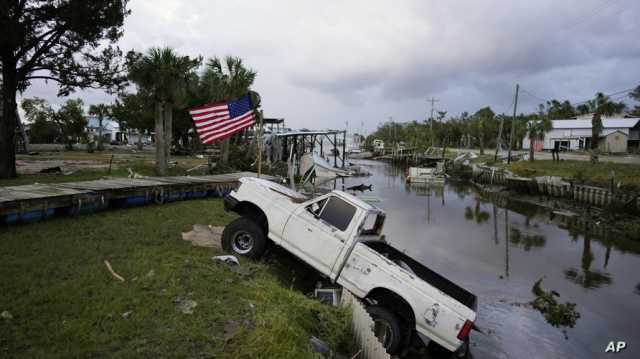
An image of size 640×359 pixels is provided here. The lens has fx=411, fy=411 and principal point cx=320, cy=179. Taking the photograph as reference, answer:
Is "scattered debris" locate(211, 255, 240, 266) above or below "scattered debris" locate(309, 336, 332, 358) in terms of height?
above

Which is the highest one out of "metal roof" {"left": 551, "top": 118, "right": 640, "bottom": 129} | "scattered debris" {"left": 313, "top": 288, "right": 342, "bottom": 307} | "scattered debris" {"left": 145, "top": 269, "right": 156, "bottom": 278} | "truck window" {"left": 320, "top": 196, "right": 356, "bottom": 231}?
"metal roof" {"left": 551, "top": 118, "right": 640, "bottom": 129}

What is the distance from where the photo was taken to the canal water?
1012cm

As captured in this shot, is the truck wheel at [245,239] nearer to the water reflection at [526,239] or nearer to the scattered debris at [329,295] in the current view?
the scattered debris at [329,295]

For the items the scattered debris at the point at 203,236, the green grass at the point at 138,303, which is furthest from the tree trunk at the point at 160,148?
the green grass at the point at 138,303

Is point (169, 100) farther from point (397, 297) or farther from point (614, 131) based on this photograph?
point (614, 131)

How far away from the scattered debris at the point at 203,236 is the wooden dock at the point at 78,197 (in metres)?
3.02

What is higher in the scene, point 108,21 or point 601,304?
point 108,21

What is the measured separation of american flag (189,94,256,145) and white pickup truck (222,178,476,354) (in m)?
4.56

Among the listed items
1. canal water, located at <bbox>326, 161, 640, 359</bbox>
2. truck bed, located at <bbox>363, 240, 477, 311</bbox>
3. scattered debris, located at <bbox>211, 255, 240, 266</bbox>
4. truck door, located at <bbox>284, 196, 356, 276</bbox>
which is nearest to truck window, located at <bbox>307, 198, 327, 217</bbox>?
truck door, located at <bbox>284, 196, 356, 276</bbox>

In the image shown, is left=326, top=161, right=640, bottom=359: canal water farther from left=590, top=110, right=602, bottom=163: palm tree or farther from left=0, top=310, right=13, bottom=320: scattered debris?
left=590, top=110, right=602, bottom=163: palm tree

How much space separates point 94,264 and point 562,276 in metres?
15.7

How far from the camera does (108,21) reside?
20078 millimetres

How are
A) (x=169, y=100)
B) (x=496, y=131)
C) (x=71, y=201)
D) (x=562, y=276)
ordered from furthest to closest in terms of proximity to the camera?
(x=496, y=131)
(x=169, y=100)
(x=562, y=276)
(x=71, y=201)

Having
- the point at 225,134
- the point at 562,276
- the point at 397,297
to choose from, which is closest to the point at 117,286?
the point at 397,297
